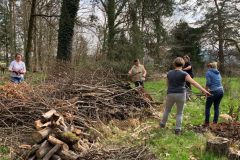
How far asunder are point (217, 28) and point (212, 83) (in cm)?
2987

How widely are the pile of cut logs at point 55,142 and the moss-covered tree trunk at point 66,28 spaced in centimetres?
1179

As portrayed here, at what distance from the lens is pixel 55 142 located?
7.02m

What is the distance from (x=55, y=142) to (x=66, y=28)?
44.0 feet

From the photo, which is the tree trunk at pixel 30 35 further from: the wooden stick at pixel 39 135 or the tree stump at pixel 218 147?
the tree stump at pixel 218 147

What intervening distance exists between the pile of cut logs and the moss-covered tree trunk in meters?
11.8

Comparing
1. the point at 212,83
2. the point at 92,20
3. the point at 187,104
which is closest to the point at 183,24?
the point at 92,20

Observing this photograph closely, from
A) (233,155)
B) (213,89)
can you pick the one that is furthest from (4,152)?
(213,89)

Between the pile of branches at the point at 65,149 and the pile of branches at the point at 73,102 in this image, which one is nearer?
the pile of branches at the point at 65,149

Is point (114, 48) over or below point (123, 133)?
over

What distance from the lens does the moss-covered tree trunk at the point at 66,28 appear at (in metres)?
19.6

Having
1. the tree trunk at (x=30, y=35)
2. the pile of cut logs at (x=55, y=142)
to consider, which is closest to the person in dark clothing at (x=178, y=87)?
the pile of cut logs at (x=55, y=142)

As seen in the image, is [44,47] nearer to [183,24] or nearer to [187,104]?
[183,24]

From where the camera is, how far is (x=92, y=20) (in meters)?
24.0

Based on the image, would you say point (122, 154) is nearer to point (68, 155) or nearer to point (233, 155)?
point (68, 155)
